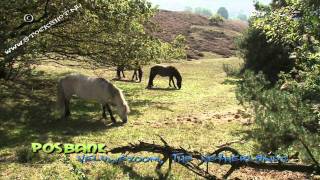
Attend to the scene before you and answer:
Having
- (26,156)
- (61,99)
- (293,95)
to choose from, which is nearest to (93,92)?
(61,99)

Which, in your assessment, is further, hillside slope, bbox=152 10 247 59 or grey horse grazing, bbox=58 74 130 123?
hillside slope, bbox=152 10 247 59

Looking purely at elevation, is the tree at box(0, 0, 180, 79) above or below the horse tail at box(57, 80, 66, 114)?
above

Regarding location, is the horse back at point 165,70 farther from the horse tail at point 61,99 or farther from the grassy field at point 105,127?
the horse tail at point 61,99

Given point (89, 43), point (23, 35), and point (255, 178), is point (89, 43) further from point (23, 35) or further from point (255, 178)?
point (255, 178)

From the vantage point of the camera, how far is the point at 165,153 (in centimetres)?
1056

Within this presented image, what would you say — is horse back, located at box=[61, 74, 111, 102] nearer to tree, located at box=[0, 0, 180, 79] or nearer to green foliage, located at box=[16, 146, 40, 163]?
tree, located at box=[0, 0, 180, 79]

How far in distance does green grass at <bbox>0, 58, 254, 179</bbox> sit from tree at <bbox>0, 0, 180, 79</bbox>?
89.3 inches

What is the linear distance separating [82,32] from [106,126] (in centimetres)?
793

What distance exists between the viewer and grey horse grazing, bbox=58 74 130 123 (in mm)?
17562

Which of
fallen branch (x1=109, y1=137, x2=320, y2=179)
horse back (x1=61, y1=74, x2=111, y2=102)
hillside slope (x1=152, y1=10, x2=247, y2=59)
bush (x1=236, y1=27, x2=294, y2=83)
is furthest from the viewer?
hillside slope (x1=152, y1=10, x2=247, y2=59)

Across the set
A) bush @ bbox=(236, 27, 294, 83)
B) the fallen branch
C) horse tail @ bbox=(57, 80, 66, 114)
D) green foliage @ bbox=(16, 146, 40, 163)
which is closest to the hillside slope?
bush @ bbox=(236, 27, 294, 83)

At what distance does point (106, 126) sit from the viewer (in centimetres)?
1712

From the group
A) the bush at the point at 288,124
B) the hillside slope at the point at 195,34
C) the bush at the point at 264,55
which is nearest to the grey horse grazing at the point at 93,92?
the bush at the point at 288,124

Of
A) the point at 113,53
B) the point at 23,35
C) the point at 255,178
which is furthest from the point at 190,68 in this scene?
the point at 255,178
